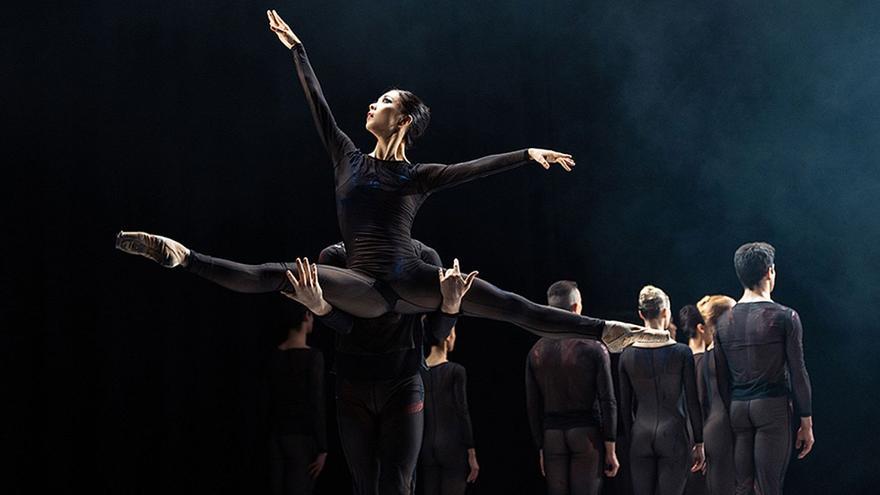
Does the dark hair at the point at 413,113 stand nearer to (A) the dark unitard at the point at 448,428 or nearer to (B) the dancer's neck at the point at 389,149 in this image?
(B) the dancer's neck at the point at 389,149

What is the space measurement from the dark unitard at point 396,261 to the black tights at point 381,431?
29cm

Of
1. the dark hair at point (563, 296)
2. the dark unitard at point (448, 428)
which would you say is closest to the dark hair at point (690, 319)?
the dark hair at point (563, 296)

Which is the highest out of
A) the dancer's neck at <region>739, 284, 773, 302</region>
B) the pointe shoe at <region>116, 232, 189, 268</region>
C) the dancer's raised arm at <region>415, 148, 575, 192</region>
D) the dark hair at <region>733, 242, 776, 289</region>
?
the dark hair at <region>733, 242, 776, 289</region>

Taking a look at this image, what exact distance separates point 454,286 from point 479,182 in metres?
3.99

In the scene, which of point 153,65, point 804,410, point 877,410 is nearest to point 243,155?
point 153,65

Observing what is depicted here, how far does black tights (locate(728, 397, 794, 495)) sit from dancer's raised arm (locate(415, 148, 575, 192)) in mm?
2214

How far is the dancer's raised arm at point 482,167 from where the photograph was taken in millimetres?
3246

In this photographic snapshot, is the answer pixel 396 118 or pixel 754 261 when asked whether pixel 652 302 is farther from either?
pixel 396 118

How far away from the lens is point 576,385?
493cm

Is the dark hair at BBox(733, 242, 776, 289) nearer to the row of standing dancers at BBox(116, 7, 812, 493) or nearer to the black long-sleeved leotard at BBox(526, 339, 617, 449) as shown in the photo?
the black long-sleeved leotard at BBox(526, 339, 617, 449)

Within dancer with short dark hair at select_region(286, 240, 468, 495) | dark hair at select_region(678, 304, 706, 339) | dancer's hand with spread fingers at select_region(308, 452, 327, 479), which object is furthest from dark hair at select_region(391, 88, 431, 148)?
dark hair at select_region(678, 304, 706, 339)

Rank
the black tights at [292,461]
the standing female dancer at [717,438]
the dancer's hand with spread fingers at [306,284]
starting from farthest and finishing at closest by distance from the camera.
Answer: the black tights at [292,461]
the standing female dancer at [717,438]
the dancer's hand with spread fingers at [306,284]

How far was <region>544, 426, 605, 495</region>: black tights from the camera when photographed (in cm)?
490

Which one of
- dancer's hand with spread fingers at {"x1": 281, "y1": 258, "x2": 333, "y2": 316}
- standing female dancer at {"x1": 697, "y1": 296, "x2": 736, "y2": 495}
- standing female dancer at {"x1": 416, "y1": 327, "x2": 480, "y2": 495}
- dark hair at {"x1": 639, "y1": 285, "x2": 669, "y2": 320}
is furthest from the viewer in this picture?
standing female dancer at {"x1": 416, "y1": 327, "x2": 480, "y2": 495}
